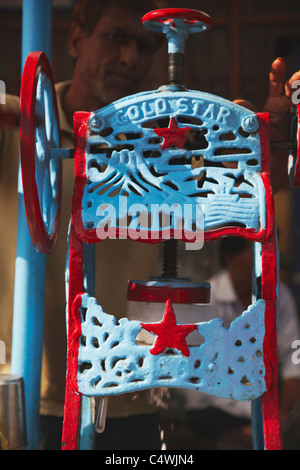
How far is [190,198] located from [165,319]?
0.25 m

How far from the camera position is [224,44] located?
6.70 feet

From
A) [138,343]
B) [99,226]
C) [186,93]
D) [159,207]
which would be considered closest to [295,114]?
[186,93]

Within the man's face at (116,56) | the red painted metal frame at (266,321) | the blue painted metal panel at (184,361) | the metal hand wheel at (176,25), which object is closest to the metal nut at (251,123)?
the red painted metal frame at (266,321)

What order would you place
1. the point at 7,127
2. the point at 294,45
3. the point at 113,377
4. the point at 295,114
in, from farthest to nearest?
the point at 294,45
the point at 7,127
the point at 295,114
the point at 113,377

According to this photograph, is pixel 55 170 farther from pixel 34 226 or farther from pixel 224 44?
pixel 224 44

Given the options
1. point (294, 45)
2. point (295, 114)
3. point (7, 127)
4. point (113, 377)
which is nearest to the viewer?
point (113, 377)

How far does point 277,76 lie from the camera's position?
1349 millimetres

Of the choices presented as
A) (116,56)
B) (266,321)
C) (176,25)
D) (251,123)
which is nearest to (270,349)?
(266,321)

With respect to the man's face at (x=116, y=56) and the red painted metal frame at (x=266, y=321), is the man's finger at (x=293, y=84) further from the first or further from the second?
the man's face at (x=116, y=56)

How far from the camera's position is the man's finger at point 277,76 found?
1.33 meters

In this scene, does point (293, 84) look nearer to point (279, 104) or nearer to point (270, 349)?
point (279, 104)

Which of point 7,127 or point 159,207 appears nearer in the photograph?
point 159,207

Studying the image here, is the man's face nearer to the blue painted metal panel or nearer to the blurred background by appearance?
the blurred background

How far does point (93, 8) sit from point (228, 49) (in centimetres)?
52
